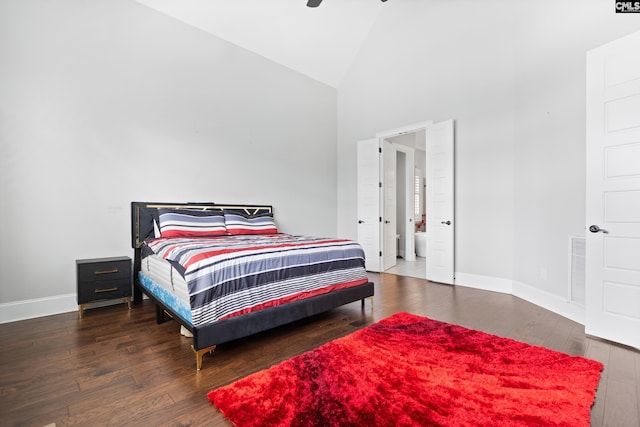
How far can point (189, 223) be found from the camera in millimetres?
3750

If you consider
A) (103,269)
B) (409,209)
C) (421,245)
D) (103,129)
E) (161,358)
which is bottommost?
(161,358)

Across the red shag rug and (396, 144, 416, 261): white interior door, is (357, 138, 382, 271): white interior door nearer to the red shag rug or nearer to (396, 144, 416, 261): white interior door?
(396, 144, 416, 261): white interior door

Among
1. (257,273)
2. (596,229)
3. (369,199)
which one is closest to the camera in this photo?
(257,273)

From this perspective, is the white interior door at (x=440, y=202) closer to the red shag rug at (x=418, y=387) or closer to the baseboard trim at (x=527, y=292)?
the baseboard trim at (x=527, y=292)

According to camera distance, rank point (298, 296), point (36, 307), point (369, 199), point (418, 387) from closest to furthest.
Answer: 1. point (418, 387)
2. point (298, 296)
3. point (36, 307)
4. point (369, 199)

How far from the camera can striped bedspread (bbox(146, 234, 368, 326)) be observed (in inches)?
82.7

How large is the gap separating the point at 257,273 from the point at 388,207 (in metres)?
3.78

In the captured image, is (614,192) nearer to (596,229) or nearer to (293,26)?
(596,229)

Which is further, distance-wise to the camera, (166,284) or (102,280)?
(102,280)

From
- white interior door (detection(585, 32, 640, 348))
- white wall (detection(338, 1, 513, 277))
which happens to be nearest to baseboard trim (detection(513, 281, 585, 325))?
white wall (detection(338, 1, 513, 277))

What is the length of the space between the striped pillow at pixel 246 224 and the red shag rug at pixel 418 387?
225 centimetres

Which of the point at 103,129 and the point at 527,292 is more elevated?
the point at 103,129

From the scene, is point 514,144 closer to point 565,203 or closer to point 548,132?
point 548,132

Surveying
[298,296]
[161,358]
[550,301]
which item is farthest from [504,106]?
[161,358]
